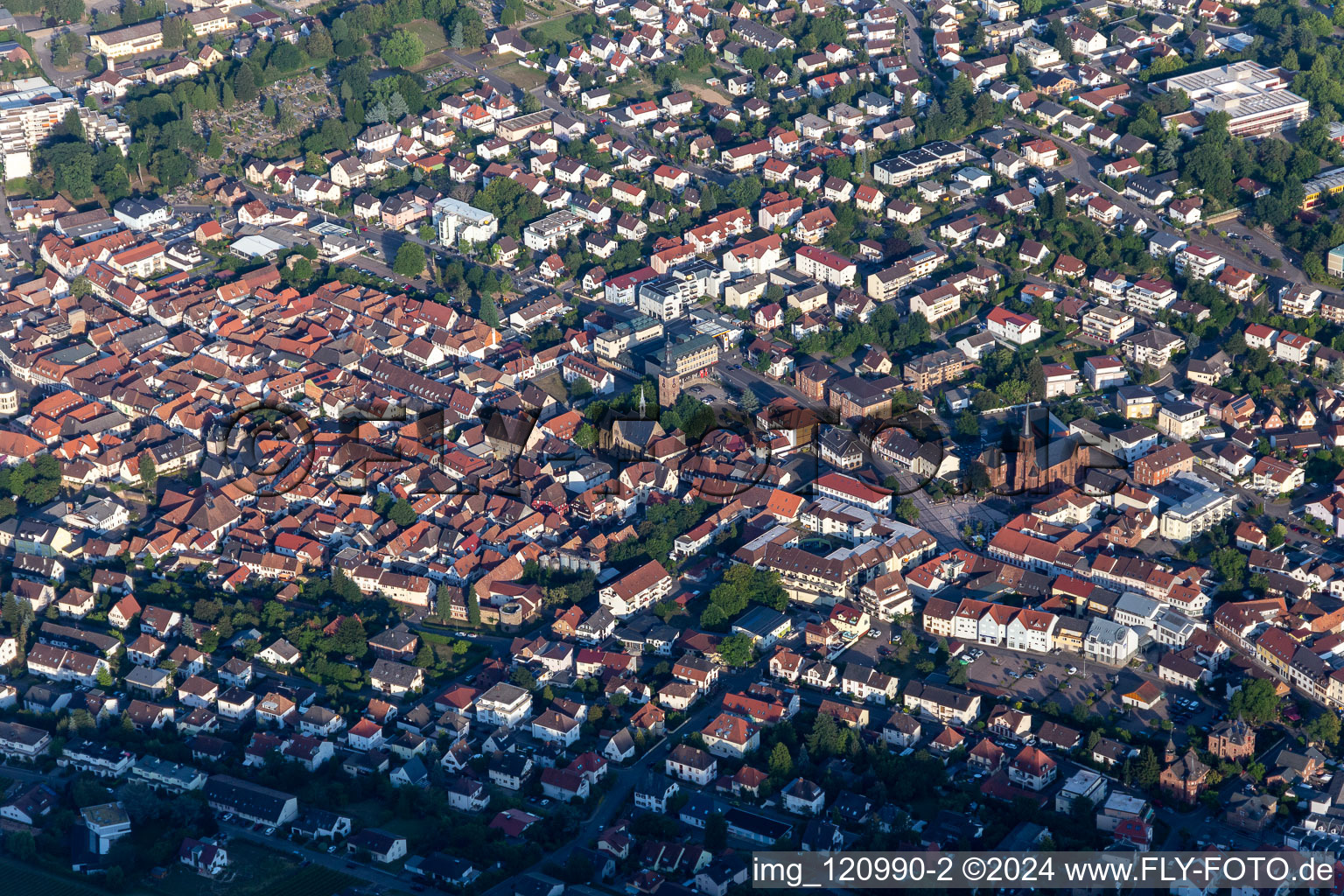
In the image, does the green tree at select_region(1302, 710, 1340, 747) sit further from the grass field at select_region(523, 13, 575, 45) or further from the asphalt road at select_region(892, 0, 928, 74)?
the grass field at select_region(523, 13, 575, 45)

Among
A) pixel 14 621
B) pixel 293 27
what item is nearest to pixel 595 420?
pixel 14 621

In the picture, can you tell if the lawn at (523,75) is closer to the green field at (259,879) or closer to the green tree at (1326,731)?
the green field at (259,879)

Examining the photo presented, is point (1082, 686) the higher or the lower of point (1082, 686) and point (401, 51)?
the lower

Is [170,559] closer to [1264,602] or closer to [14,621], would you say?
[14,621]

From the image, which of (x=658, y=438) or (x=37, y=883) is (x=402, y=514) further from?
(x=37, y=883)

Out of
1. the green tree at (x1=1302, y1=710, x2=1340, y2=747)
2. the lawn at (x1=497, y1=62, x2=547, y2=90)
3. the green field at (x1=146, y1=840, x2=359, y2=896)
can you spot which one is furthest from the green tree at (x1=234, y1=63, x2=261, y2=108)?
the green tree at (x1=1302, y1=710, x2=1340, y2=747)

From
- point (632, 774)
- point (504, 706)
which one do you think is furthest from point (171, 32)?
point (632, 774)

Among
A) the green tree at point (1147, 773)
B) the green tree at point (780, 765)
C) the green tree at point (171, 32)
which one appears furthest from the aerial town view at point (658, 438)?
the green tree at point (1147, 773)

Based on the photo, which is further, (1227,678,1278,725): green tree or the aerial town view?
(1227,678,1278,725): green tree

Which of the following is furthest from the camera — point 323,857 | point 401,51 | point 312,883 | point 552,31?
point 552,31
